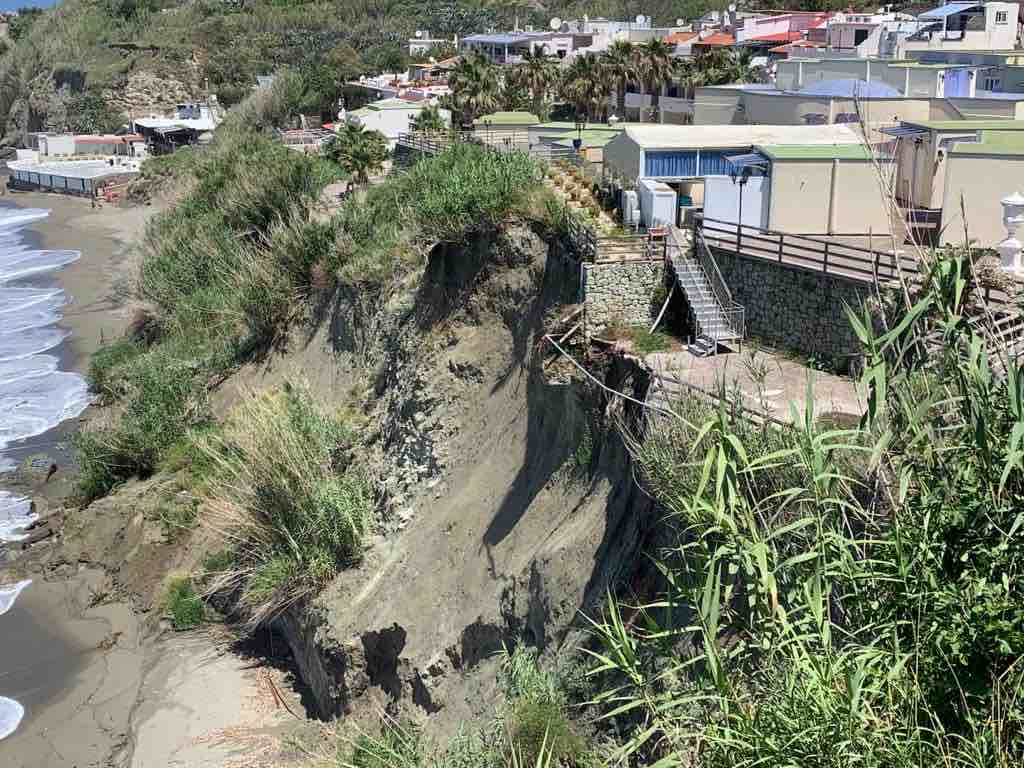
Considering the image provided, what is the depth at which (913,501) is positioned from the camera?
28.7 ft

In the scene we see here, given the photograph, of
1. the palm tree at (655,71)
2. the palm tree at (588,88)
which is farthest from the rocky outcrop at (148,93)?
the palm tree at (655,71)

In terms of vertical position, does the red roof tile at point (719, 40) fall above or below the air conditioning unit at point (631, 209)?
above

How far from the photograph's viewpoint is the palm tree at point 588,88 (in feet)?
157

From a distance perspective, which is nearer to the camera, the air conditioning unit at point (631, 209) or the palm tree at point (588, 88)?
the air conditioning unit at point (631, 209)

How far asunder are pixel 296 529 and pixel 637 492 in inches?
304

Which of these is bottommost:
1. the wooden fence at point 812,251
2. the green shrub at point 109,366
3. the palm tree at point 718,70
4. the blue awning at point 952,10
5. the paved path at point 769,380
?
the green shrub at point 109,366

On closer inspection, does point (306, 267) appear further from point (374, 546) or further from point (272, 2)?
point (272, 2)

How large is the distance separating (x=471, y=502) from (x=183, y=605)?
6.68m

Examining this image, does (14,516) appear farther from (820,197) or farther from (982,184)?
(982,184)

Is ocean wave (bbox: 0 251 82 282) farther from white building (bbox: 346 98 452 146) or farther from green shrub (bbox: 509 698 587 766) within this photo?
green shrub (bbox: 509 698 587 766)

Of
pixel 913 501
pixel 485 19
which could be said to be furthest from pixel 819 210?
pixel 485 19

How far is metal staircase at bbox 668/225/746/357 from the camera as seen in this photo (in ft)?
59.0

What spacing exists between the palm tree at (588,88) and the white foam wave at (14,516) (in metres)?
27.8

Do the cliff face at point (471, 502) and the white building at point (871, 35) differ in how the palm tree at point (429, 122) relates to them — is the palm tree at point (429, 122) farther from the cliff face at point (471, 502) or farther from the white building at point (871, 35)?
the cliff face at point (471, 502)
